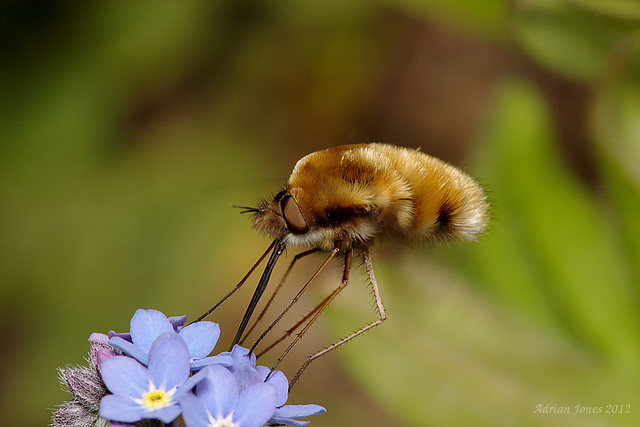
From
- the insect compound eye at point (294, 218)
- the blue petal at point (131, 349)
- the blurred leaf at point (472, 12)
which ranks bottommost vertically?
the blue petal at point (131, 349)

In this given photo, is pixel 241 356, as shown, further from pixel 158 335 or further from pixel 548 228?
pixel 548 228

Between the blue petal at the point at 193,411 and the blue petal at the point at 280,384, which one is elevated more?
the blue petal at the point at 280,384

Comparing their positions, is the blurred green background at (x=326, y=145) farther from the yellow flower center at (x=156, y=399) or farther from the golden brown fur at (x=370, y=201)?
the yellow flower center at (x=156, y=399)

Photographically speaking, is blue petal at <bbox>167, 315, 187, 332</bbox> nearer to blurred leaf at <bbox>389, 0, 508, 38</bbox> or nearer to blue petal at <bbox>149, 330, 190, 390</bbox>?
blue petal at <bbox>149, 330, 190, 390</bbox>

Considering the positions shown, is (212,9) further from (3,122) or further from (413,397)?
(413,397)

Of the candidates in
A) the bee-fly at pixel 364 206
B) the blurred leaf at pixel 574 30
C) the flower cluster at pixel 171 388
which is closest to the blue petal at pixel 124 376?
the flower cluster at pixel 171 388

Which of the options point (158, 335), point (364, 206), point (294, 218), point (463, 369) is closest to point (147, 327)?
point (158, 335)
